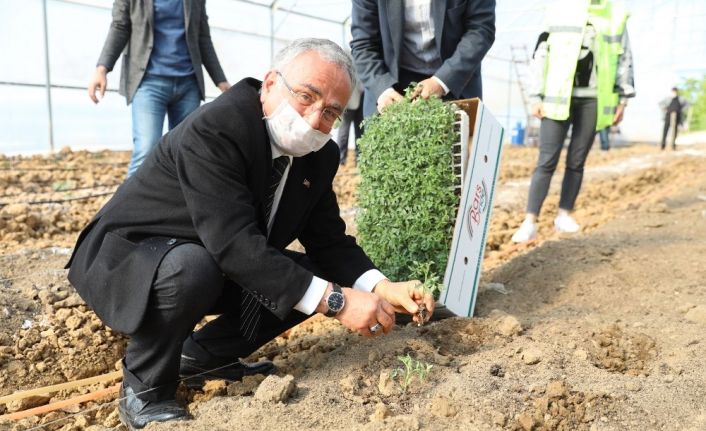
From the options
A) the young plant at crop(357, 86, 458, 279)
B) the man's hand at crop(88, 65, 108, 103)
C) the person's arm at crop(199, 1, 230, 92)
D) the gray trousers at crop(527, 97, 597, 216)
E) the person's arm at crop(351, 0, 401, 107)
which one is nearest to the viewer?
the young plant at crop(357, 86, 458, 279)

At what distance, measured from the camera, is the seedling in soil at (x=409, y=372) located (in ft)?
7.14

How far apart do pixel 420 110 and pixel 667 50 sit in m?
22.9

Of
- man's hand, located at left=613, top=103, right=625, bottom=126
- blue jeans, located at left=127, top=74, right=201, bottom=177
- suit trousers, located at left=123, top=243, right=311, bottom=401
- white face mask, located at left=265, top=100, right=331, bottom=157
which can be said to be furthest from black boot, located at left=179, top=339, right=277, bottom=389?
A: man's hand, located at left=613, top=103, right=625, bottom=126

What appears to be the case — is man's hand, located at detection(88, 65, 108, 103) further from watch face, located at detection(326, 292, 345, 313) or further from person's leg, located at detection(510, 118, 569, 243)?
person's leg, located at detection(510, 118, 569, 243)

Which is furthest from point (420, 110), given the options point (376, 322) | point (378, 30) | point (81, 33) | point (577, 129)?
point (81, 33)

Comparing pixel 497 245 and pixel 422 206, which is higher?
pixel 422 206

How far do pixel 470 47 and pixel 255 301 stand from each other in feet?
5.50

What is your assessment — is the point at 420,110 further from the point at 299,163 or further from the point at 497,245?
the point at 497,245

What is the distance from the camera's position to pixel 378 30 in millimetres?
3291

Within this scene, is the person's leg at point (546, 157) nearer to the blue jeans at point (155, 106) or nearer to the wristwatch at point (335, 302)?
the blue jeans at point (155, 106)

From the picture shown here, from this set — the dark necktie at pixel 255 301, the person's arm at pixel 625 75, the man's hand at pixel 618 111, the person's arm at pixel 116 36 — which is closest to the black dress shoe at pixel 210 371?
the dark necktie at pixel 255 301

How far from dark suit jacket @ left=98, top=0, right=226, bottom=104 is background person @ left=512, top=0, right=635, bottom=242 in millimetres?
2445

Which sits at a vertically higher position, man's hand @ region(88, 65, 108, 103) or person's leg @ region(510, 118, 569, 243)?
man's hand @ region(88, 65, 108, 103)

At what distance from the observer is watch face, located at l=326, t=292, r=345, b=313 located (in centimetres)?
200
